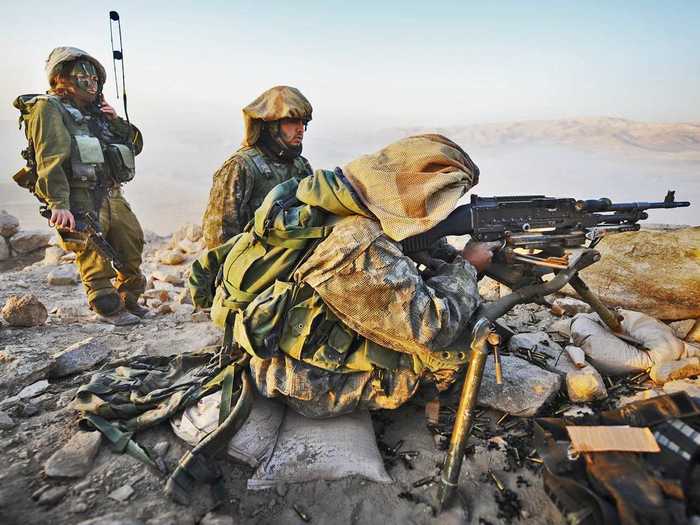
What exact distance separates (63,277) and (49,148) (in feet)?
8.68

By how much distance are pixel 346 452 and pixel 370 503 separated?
31 centimetres

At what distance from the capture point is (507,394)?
9.57ft

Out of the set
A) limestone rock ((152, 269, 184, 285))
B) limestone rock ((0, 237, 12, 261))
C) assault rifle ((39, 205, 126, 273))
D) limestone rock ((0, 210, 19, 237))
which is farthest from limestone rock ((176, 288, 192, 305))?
limestone rock ((0, 210, 19, 237))

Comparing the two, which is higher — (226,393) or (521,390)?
(226,393)

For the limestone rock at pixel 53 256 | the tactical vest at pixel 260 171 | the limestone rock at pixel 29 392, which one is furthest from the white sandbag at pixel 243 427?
the limestone rock at pixel 53 256

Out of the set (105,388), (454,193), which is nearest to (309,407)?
(105,388)

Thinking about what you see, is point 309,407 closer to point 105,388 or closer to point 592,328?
point 105,388

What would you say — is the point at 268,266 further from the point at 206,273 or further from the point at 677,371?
the point at 677,371

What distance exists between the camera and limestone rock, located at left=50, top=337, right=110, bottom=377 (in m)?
3.28

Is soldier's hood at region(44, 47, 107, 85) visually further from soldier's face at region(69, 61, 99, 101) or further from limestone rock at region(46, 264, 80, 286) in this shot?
limestone rock at region(46, 264, 80, 286)

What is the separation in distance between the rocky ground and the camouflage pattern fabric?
4.25 feet

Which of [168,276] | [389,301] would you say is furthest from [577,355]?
[168,276]

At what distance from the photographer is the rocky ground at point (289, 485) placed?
2.08 meters

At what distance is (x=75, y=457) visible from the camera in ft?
7.42
